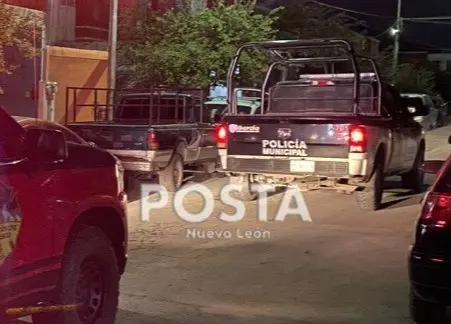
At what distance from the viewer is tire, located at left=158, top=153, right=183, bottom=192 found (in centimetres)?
1282

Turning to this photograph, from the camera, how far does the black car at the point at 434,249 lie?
5.05 m

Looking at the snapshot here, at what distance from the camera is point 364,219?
10609mm

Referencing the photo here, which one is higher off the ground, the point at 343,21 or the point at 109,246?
the point at 343,21

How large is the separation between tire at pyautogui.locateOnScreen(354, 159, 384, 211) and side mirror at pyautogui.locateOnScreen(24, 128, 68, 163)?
6995 millimetres

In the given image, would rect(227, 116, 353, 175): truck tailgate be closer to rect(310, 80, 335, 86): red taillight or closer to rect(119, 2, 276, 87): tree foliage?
rect(310, 80, 335, 86): red taillight

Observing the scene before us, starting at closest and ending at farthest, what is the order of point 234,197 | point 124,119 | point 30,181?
point 30,181, point 234,197, point 124,119

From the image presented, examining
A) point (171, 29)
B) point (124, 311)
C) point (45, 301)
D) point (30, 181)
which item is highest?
point (171, 29)

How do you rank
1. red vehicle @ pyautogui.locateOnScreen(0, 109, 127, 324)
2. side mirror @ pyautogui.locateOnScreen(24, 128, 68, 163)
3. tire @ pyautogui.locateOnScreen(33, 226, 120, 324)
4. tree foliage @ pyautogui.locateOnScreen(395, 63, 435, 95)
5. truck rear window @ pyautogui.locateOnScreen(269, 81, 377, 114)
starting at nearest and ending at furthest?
red vehicle @ pyautogui.locateOnScreen(0, 109, 127, 324) < side mirror @ pyautogui.locateOnScreen(24, 128, 68, 163) < tire @ pyautogui.locateOnScreen(33, 226, 120, 324) < truck rear window @ pyautogui.locateOnScreen(269, 81, 377, 114) < tree foliage @ pyautogui.locateOnScreen(395, 63, 435, 95)

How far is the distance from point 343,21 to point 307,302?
1001 inches

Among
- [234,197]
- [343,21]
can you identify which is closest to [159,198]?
[234,197]

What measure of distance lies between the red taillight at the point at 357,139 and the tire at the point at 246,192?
2.22 m

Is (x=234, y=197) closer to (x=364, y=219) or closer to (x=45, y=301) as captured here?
(x=364, y=219)

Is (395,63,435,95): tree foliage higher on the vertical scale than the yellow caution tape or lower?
higher

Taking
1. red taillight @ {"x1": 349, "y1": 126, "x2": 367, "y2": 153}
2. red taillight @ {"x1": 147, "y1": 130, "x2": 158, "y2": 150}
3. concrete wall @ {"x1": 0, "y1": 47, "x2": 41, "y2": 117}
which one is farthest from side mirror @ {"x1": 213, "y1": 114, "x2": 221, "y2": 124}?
concrete wall @ {"x1": 0, "y1": 47, "x2": 41, "y2": 117}
